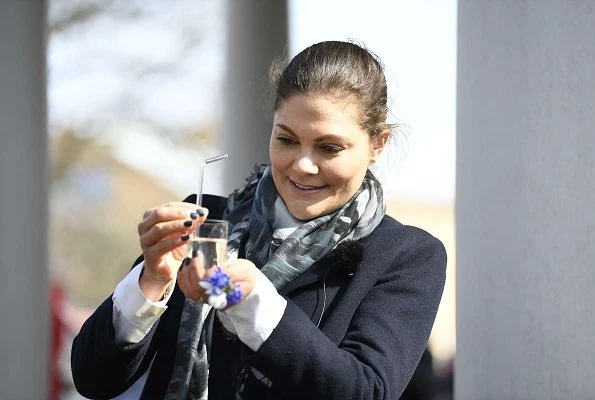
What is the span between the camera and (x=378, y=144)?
312cm

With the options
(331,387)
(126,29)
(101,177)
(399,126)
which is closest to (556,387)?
(399,126)

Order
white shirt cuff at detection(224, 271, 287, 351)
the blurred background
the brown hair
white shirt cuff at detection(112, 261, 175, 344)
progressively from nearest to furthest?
white shirt cuff at detection(224, 271, 287, 351), white shirt cuff at detection(112, 261, 175, 344), the brown hair, the blurred background

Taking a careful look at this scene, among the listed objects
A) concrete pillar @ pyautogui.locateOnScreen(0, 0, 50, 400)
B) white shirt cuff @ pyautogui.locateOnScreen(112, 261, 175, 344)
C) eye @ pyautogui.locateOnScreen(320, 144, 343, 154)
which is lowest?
concrete pillar @ pyautogui.locateOnScreen(0, 0, 50, 400)

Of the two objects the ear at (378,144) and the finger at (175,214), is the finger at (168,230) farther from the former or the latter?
the ear at (378,144)

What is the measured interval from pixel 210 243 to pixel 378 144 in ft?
2.76

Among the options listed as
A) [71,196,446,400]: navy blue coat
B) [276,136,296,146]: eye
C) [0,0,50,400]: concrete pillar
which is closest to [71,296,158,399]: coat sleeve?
[71,196,446,400]: navy blue coat

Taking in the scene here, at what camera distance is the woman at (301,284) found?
2529 mm

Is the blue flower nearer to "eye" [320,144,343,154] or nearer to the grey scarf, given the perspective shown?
the grey scarf

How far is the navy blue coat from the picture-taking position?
252 centimetres

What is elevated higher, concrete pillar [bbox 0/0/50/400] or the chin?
the chin

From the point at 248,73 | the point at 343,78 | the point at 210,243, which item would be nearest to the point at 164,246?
the point at 210,243

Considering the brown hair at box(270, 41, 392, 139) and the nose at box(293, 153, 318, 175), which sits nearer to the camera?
the nose at box(293, 153, 318, 175)

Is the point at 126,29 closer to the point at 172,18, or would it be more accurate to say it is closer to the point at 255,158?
the point at 172,18

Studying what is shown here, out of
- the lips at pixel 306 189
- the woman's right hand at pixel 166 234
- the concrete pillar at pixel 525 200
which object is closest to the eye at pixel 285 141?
the lips at pixel 306 189
